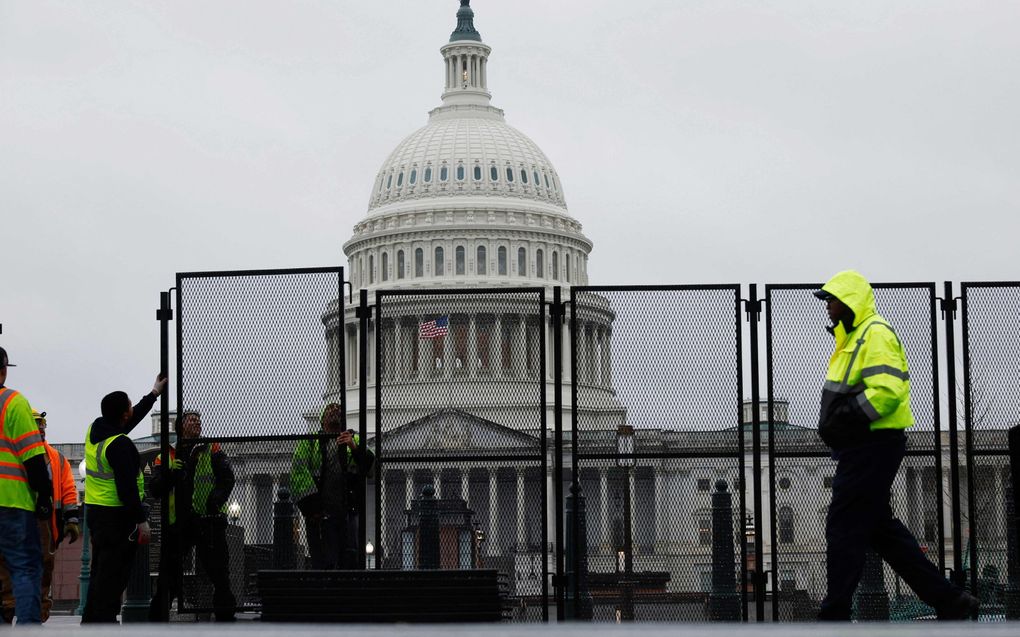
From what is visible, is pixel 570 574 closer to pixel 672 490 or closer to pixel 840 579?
pixel 672 490

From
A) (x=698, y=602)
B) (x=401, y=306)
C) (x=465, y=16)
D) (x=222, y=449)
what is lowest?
(x=698, y=602)

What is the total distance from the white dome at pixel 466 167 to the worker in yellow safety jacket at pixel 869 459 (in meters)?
123

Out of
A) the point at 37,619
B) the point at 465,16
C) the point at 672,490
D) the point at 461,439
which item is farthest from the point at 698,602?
the point at 465,16

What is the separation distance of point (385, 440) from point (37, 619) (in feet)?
21.8

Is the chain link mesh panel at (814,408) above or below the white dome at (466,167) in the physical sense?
below

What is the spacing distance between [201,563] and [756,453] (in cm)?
455

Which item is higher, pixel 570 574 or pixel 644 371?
pixel 644 371

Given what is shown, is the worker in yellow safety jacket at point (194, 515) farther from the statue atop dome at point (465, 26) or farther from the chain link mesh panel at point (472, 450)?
the statue atop dome at point (465, 26)

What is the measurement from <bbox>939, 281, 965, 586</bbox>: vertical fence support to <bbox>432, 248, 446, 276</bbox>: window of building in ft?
381

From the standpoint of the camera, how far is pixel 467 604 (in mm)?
11930

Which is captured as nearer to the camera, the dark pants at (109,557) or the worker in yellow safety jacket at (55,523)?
the dark pants at (109,557)

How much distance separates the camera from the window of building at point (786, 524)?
53.7ft

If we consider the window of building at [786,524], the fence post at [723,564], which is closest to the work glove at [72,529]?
the fence post at [723,564]

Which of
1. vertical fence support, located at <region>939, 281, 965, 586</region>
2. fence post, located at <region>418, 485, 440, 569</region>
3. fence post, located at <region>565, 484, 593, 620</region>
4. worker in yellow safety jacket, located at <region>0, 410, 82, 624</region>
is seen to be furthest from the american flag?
vertical fence support, located at <region>939, 281, 965, 586</region>
